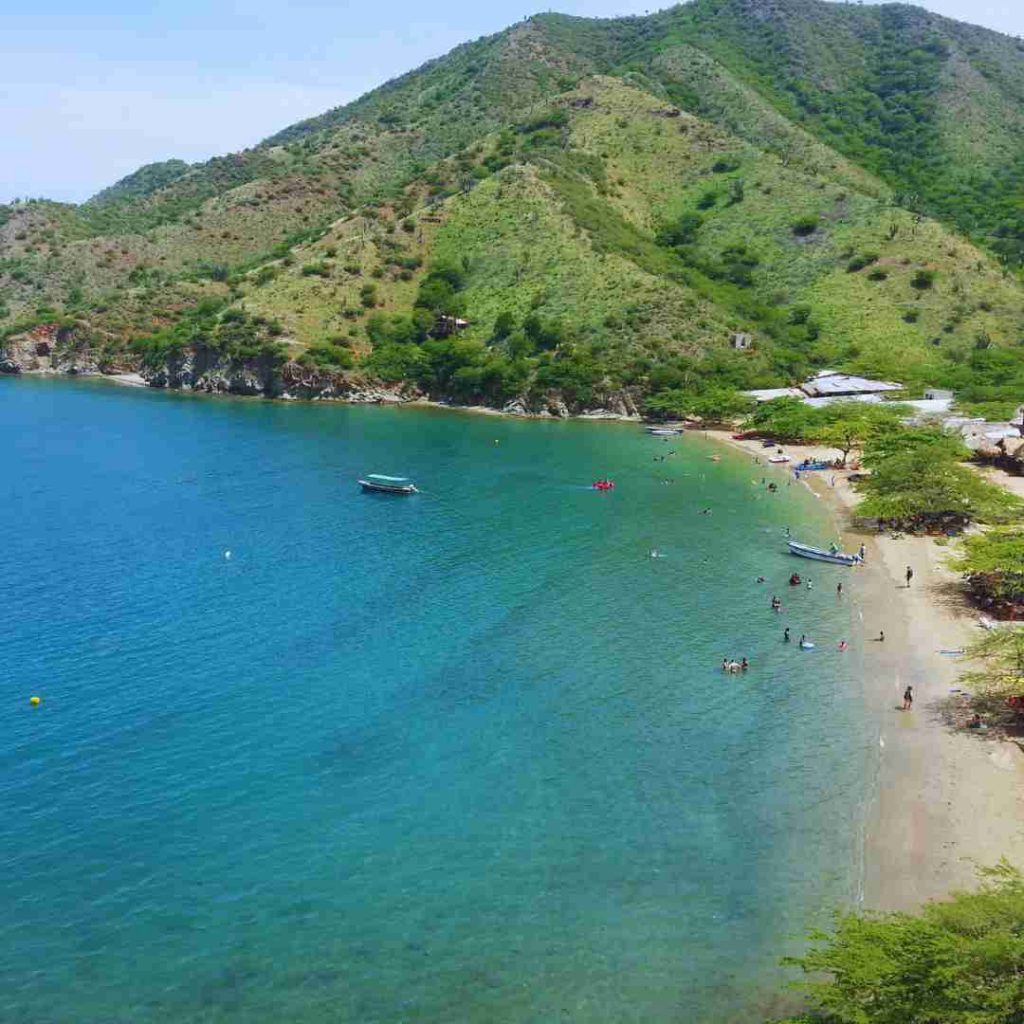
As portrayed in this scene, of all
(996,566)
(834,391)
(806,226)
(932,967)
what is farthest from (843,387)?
(932,967)

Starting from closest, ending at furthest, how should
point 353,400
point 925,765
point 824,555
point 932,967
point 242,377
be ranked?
point 932,967 → point 925,765 → point 824,555 → point 353,400 → point 242,377

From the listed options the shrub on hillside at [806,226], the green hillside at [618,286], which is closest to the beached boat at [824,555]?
the green hillside at [618,286]

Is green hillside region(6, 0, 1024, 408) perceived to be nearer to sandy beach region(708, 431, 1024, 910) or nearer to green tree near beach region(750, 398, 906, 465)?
green tree near beach region(750, 398, 906, 465)

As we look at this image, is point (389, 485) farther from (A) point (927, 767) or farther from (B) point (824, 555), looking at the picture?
(A) point (927, 767)

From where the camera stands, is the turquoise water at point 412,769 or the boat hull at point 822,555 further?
the boat hull at point 822,555

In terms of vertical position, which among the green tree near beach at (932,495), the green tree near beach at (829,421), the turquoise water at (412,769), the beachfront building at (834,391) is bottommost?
the turquoise water at (412,769)

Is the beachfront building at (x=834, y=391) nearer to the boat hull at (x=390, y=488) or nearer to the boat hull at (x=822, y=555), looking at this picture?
the boat hull at (x=822, y=555)
